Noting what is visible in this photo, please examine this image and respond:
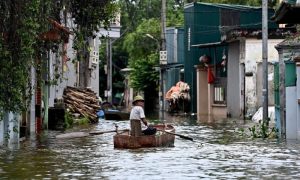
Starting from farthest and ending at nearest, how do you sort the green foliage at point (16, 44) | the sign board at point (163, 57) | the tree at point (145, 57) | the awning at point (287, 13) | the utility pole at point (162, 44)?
the tree at point (145, 57) < the sign board at point (163, 57) < the utility pole at point (162, 44) < the awning at point (287, 13) < the green foliage at point (16, 44)

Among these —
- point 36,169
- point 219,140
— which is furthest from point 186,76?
point 36,169

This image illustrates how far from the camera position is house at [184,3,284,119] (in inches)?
1909

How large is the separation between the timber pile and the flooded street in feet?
43.7

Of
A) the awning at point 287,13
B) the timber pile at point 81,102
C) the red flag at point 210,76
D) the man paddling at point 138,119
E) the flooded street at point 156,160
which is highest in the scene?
the awning at point 287,13

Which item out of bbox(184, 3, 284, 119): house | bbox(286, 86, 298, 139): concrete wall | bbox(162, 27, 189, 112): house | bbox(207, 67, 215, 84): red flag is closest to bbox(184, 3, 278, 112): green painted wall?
bbox(184, 3, 284, 119): house

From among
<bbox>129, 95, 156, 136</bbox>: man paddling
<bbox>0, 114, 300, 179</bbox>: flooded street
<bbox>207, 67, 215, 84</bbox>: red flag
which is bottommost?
<bbox>0, 114, 300, 179</bbox>: flooded street

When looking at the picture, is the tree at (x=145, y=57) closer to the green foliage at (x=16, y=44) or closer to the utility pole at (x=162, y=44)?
the utility pole at (x=162, y=44)

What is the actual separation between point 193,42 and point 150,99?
72.5ft

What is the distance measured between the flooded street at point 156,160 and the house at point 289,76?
0.94m

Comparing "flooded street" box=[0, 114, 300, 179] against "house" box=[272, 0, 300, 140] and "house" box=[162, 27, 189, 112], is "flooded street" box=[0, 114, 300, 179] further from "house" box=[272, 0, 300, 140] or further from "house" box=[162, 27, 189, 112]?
"house" box=[162, 27, 189, 112]

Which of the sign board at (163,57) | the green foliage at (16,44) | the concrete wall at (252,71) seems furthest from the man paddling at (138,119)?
the sign board at (163,57)

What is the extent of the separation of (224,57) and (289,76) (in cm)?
2716

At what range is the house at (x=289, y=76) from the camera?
27.0 meters

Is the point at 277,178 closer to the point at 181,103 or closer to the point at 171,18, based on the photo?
the point at 181,103
